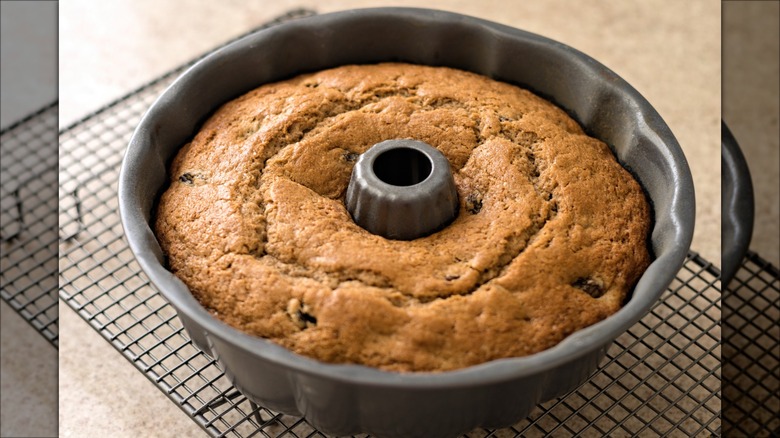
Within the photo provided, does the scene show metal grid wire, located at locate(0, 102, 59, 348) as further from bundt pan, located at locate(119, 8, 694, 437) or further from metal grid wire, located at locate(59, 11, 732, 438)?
bundt pan, located at locate(119, 8, 694, 437)

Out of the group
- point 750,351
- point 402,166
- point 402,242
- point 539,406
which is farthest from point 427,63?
point 750,351

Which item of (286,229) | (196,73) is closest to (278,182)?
(286,229)

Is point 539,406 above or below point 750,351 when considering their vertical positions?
above

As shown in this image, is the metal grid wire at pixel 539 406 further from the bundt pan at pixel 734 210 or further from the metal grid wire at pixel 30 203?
the metal grid wire at pixel 30 203

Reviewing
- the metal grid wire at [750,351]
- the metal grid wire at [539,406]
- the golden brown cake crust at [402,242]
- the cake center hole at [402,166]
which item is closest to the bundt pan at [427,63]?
the golden brown cake crust at [402,242]

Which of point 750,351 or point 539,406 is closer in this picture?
point 539,406

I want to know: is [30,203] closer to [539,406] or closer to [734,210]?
[539,406]
